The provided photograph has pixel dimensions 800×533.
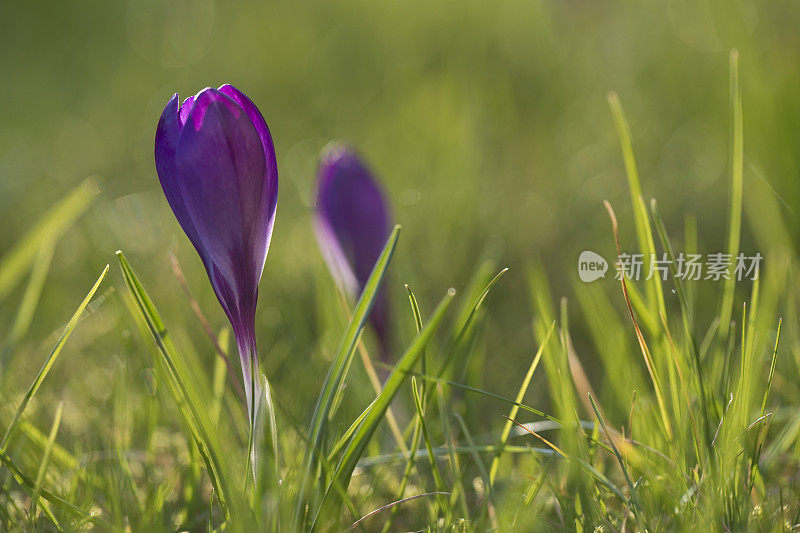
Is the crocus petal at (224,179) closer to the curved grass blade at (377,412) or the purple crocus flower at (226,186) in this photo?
the purple crocus flower at (226,186)

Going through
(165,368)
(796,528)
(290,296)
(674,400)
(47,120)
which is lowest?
(796,528)

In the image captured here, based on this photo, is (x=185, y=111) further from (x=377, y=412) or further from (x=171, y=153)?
(x=377, y=412)

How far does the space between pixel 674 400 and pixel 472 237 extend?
3.02 ft

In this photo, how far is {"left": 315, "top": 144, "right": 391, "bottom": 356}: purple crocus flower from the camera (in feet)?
3.20

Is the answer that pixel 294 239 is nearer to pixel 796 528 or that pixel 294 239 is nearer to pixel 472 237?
pixel 472 237

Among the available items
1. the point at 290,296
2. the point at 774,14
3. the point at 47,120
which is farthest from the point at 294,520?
the point at 47,120

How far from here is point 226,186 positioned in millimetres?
609

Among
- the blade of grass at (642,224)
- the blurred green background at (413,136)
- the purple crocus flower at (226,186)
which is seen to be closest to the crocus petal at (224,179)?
the purple crocus flower at (226,186)

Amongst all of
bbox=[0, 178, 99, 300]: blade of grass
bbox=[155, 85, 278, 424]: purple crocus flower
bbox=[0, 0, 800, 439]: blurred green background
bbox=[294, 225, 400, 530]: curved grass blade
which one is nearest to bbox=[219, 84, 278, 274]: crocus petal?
bbox=[155, 85, 278, 424]: purple crocus flower

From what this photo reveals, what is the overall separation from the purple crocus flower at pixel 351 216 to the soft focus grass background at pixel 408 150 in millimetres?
173

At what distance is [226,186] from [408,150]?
1.40 meters

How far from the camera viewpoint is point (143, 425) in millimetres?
1077

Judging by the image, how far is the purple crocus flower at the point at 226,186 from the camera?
60 centimetres

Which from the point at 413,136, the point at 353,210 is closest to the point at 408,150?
the point at 413,136
